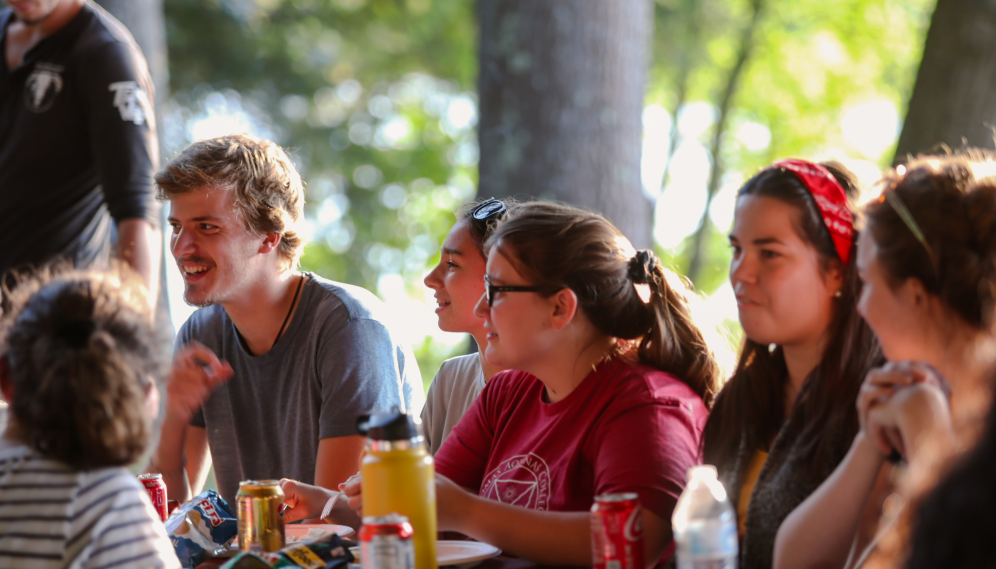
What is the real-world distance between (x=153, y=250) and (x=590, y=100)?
2.51 metres

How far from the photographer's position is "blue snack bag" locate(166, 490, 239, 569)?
1697 millimetres

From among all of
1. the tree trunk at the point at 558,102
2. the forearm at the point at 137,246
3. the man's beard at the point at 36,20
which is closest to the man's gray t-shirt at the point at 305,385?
the forearm at the point at 137,246

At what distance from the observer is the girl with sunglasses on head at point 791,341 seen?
1523mm

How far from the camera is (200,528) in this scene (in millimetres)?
1819

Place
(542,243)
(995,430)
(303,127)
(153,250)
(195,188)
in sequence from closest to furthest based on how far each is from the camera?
1. (995,430)
2. (542,243)
3. (195,188)
4. (153,250)
5. (303,127)

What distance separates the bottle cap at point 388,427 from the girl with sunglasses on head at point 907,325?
2.04 ft

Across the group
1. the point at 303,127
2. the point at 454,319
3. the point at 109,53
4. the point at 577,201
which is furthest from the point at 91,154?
the point at 303,127

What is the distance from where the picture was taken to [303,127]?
30.6 ft

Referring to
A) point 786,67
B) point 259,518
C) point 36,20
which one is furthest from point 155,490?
point 786,67

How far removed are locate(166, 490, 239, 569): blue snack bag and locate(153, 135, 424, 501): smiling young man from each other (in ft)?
1.82

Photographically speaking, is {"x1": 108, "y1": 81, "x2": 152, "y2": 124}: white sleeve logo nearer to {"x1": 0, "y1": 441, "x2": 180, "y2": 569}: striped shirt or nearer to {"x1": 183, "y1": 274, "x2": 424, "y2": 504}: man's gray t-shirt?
{"x1": 183, "y1": 274, "x2": 424, "y2": 504}: man's gray t-shirt

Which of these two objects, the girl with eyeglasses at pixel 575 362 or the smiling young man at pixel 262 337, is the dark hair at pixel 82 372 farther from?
the smiling young man at pixel 262 337

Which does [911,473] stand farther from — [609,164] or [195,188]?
[609,164]

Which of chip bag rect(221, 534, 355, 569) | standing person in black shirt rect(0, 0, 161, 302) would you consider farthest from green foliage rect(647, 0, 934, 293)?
chip bag rect(221, 534, 355, 569)
